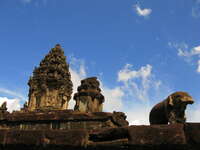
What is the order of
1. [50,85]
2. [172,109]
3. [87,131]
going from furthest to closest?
1. [50,85]
2. [172,109]
3. [87,131]

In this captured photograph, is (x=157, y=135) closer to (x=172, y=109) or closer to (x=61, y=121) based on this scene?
(x=172, y=109)

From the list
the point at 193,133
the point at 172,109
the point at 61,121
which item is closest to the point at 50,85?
the point at 61,121

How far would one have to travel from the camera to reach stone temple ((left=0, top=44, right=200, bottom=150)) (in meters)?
3.57

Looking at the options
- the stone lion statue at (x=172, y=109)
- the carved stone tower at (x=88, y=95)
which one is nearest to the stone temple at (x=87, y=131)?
the carved stone tower at (x=88, y=95)

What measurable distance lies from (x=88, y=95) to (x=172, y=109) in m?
8.14

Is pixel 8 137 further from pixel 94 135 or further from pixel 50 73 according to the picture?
pixel 50 73

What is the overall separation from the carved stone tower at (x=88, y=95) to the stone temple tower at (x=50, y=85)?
10.7 metres

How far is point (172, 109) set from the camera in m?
5.78

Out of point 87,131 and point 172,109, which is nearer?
point 87,131

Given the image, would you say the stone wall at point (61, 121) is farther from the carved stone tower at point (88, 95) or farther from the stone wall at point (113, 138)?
the stone wall at point (113, 138)

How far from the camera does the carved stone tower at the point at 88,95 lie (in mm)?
13317

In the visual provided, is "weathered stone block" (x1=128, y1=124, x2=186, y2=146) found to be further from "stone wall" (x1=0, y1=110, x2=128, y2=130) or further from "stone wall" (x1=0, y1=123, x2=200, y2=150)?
"stone wall" (x1=0, y1=110, x2=128, y2=130)

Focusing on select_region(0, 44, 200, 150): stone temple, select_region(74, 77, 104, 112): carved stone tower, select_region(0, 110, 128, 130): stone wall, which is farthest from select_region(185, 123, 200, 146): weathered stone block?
select_region(74, 77, 104, 112): carved stone tower

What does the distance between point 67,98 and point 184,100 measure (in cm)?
2298
